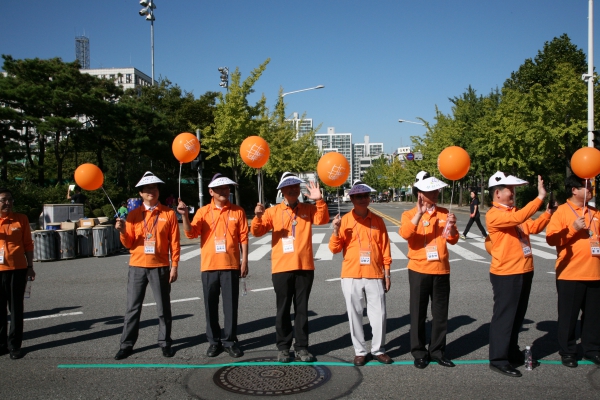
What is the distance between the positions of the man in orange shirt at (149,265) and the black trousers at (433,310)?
262cm

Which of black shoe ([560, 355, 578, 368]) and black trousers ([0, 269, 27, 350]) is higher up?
black trousers ([0, 269, 27, 350])

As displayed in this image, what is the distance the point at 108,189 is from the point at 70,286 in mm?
17231

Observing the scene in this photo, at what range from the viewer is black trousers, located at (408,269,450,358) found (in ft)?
16.4

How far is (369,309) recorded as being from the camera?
5160 mm

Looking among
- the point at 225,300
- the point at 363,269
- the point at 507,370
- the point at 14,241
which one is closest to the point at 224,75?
the point at 14,241

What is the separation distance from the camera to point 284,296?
5.21 m

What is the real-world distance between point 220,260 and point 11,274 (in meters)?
2.42

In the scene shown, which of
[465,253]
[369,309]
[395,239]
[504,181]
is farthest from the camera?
[395,239]

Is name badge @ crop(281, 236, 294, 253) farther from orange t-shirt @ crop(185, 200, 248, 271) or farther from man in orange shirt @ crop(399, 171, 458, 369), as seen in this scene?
man in orange shirt @ crop(399, 171, 458, 369)

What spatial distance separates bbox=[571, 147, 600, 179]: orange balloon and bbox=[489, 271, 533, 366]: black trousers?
49.5 inches

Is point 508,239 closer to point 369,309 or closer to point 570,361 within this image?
point 570,361

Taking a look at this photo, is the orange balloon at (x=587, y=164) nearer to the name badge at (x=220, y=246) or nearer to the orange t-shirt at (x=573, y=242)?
the orange t-shirt at (x=573, y=242)

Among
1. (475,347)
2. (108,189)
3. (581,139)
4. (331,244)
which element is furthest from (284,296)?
(581,139)

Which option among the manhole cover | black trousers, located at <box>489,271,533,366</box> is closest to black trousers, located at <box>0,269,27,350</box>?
the manhole cover
